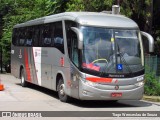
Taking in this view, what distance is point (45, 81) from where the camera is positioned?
17.9 m

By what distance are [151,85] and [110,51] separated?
568 cm

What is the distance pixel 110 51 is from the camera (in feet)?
46.0

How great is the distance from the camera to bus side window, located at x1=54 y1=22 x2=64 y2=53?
51.3 feet

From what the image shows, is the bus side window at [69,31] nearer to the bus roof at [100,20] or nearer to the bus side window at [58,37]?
the bus roof at [100,20]

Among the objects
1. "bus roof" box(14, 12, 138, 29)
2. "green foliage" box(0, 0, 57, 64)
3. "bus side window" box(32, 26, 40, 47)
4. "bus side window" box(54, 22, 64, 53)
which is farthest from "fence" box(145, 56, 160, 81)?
"green foliage" box(0, 0, 57, 64)

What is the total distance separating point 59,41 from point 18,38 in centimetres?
795

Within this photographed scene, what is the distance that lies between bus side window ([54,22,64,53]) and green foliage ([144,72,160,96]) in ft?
16.3

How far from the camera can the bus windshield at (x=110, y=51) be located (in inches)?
544

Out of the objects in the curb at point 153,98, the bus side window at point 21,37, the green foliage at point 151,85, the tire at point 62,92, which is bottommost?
the curb at point 153,98

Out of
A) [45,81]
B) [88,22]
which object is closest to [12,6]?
[45,81]

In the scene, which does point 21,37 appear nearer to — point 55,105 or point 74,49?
point 74,49

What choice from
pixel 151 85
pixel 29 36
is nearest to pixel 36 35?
pixel 29 36

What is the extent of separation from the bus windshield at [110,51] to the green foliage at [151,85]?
4.45 metres

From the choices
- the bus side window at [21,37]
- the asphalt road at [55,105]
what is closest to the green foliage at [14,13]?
the bus side window at [21,37]
